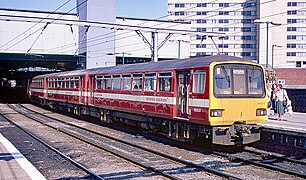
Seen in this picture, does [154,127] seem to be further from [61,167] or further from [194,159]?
[61,167]

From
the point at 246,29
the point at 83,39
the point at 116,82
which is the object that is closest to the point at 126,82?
the point at 116,82

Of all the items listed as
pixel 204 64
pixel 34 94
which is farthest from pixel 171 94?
pixel 34 94

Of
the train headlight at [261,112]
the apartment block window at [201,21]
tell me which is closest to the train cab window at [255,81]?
the train headlight at [261,112]

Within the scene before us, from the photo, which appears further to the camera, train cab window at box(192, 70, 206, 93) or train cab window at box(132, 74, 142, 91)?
train cab window at box(132, 74, 142, 91)

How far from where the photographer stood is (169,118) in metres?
14.4

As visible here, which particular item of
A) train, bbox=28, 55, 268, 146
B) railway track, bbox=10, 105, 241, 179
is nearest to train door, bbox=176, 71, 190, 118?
train, bbox=28, 55, 268, 146

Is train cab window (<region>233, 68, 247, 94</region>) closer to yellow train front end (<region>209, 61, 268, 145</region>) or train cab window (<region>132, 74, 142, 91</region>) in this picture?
yellow train front end (<region>209, 61, 268, 145</region>)

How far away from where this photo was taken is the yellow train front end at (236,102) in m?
12.3

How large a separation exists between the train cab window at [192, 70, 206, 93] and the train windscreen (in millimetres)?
385

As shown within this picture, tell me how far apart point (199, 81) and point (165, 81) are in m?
2.11

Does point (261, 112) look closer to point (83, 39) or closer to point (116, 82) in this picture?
point (116, 82)

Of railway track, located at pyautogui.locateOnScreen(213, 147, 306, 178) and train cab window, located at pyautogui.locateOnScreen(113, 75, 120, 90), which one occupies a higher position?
train cab window, located at pyautogui.locateOnScreen(113, 75, 120, 90)

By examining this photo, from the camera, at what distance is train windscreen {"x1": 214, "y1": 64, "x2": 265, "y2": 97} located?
1247 cm

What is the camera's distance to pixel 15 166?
415 inches
